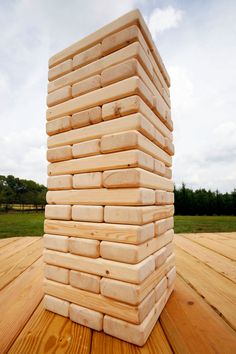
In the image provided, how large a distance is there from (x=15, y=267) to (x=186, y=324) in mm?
1803

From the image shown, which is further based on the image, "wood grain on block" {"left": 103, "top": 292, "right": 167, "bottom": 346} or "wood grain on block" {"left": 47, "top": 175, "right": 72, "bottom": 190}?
"wood grain on block" {"left": 47, "top": 175, "right": 72, "bottom": 190}

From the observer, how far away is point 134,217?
1050 millimetres

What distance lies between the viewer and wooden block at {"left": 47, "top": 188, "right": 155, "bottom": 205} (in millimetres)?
1063

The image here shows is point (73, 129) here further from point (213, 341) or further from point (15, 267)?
point (15, 267)

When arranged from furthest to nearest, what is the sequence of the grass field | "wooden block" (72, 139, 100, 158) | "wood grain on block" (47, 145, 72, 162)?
the grass field < "wood grain on block" (47, 145, 72, 162) < "wooden block" (72, 139, 100, 158)

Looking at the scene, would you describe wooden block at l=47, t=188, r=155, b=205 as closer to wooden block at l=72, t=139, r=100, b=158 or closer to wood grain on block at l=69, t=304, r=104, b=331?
wooden block at l=72, t=139, r=100, b=158

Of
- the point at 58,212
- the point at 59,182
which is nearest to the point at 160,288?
the point at 58,212

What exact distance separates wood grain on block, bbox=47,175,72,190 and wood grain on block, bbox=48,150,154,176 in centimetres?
3

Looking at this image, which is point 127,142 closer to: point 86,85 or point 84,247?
point 86,85

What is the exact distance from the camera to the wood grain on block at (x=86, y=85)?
126cm

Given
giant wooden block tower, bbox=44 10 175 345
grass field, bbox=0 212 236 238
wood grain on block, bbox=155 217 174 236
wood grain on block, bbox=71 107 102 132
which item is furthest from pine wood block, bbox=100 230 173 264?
grass field, bbox=0 212 236 238

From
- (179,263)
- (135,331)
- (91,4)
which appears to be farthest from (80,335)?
(91,4)

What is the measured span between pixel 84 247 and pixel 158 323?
2.02ft

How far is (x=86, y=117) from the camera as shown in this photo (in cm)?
127
